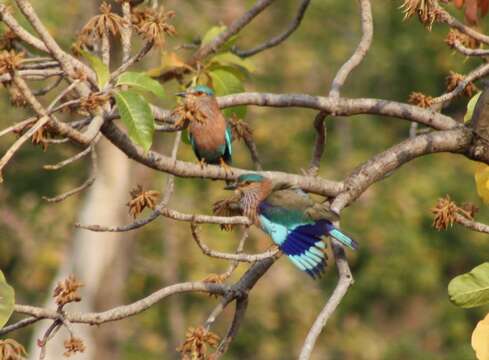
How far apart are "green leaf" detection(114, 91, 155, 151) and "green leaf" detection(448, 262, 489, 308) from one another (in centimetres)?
94

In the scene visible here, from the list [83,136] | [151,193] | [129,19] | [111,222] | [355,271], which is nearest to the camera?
[83,136]

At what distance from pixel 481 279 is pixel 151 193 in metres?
0.96

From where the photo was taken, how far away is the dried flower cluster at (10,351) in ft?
9.22

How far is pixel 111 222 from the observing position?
39.1ft

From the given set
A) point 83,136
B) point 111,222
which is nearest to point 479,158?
point 83,136

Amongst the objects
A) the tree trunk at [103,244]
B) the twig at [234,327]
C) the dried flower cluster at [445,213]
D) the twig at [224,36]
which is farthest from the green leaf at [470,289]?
the tree trunk at [103,244]

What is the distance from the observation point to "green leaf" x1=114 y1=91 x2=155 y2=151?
130 inches

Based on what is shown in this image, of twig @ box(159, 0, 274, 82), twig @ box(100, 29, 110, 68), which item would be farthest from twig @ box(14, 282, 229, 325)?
twig @ box(159, 0, 274, 82)

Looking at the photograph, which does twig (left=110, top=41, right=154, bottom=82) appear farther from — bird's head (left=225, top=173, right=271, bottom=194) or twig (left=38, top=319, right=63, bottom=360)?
twig (left=38, top=319, right=63, bottom=360)

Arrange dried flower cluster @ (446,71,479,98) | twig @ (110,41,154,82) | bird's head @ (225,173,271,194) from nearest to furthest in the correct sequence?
twig @ (110,41,154,82) < bird's head @ (225,173,271,194) < dried flower cluster @ (446,71,479,98)

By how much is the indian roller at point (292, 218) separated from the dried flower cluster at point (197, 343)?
1.57 feet

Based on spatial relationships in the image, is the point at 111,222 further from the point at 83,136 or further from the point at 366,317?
the point at 83,136

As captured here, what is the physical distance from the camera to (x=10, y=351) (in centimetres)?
281

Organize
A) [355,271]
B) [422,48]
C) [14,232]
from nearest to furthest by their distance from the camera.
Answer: [14,232], [355,271], [422,48]
